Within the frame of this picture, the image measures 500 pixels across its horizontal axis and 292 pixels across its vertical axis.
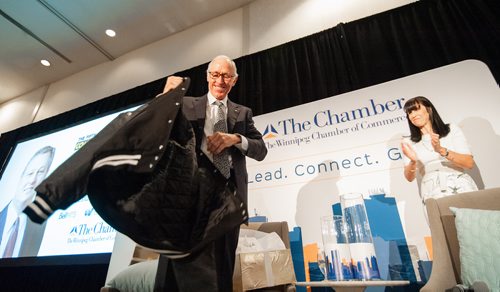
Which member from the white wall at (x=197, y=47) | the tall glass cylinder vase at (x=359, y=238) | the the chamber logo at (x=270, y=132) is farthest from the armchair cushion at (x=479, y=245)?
the white wall at (x=197, y=47)

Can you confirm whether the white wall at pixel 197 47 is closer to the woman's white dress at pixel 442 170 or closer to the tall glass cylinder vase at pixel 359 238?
the woman's white dress at pixel 442 170

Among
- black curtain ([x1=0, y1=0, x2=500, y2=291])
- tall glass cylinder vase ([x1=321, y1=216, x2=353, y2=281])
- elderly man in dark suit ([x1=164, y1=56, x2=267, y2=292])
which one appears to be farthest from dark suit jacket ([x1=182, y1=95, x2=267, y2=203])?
black curtain ([x1=0, y1=0, x2=500, y2=291])

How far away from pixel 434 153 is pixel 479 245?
2.68ft

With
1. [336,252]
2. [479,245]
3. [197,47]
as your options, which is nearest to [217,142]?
[336,252]

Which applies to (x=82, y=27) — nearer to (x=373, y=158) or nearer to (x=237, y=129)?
(x=237, y=129)

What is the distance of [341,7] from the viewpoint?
2.83 m

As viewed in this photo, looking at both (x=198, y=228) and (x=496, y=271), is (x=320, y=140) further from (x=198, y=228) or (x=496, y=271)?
(x=198, y=228)

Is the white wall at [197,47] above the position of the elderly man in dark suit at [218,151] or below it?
above

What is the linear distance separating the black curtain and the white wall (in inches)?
9.2

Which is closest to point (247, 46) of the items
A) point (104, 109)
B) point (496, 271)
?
point (104, 109)

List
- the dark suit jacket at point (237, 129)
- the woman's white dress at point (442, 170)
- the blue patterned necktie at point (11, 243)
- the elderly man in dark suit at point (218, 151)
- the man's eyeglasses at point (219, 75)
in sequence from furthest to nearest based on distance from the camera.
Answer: the blue patterned necktie at point (11, 243) → the woman's white dress at point (442, 170) → the man's eyeglasses at point (219, 75) → the dark suit jacket at point (237, 129) → the elderly man in dark suit at point (218, 151)

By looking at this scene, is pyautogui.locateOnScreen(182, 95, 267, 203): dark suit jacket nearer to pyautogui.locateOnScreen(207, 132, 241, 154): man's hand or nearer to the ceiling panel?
pyautogui.locateOnScreen(207, 132, 241, 154): man's hand

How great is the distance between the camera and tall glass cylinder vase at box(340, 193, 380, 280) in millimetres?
1269

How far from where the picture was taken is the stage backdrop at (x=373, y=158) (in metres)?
1.56
